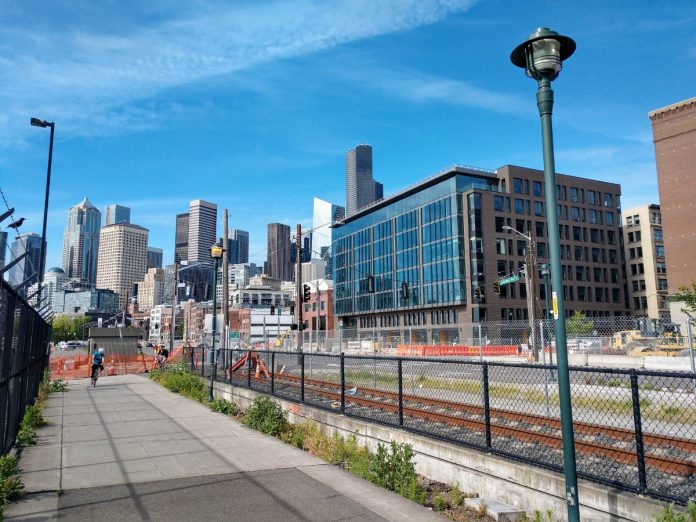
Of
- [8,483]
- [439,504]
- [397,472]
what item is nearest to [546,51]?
[439,504]

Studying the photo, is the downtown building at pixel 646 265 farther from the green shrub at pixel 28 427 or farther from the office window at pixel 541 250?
the green shrub at pixel 28 427

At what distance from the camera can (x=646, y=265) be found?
92.2 metres

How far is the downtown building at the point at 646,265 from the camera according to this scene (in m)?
90.4


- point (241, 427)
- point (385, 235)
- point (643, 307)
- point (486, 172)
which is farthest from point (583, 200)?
point (241, 427)

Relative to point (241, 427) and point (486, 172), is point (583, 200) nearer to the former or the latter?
point (486, 172)

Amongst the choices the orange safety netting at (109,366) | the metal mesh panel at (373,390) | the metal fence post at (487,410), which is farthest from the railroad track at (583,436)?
the orange safety netting at (109,366)

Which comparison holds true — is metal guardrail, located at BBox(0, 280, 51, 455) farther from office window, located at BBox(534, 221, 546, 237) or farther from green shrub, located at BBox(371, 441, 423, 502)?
office window, located at BBox(534, 221, 546, 237)

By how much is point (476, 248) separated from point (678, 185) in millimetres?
25300

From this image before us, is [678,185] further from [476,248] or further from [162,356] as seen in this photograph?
[162,356]

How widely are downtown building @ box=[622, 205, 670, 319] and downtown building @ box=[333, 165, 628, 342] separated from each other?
8118mm

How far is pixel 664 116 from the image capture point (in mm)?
68438

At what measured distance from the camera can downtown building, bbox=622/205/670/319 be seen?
90.4 metres

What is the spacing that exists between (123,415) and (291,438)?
5722 millimetres

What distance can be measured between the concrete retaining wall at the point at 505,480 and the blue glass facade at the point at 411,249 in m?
64.8
